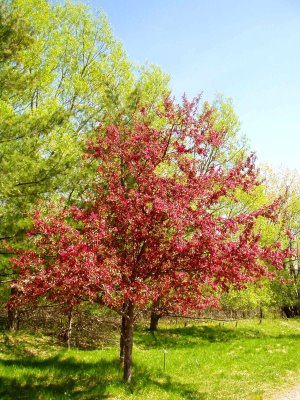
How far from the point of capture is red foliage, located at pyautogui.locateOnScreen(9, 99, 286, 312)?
27.9ft

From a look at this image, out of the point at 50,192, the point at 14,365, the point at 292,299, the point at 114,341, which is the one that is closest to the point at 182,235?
the point at 50,192

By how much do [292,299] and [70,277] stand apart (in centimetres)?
3253

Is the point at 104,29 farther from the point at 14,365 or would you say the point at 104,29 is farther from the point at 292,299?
the point at 292,299

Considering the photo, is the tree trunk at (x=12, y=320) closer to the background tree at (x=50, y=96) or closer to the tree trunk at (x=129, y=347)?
the background tree at (x=50, y=96)

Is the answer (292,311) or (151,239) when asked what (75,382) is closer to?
(151,239)

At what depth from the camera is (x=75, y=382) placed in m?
10.1

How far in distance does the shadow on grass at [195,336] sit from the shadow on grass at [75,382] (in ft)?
22.1

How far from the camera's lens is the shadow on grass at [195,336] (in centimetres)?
1857

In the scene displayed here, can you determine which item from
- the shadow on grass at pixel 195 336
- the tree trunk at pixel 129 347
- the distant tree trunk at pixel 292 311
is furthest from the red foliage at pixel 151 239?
the distant tree trunk at pixel 292 311

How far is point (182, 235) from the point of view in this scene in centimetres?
915

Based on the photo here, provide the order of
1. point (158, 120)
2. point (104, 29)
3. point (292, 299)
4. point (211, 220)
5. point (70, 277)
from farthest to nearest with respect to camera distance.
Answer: point (292, 299), point (104, 29), point (158, 120), point (211, 220), point (70, 277)

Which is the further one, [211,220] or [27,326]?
[27,326]

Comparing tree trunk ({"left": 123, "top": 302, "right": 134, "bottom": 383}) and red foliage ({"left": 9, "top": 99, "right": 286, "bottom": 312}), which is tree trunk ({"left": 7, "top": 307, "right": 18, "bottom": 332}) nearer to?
red foliage ({"left": 9, "top": 99, "right": 286, "bottom": 312})

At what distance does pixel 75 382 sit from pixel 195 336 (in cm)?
1237
